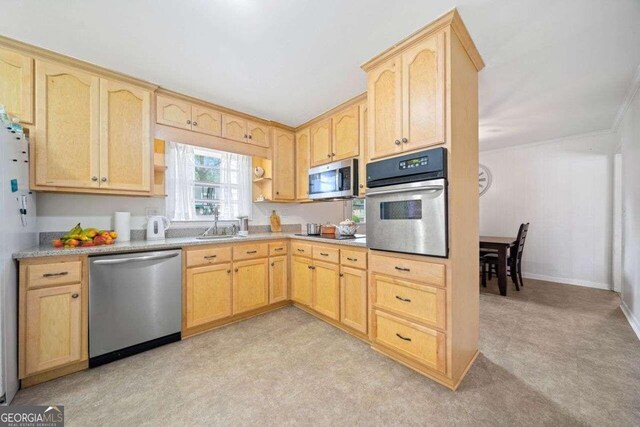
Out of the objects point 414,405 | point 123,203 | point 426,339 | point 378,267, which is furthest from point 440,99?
point 123,203

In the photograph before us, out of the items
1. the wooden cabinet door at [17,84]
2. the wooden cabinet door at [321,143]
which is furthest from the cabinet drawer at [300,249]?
the wooden cabinet door at [17,84]

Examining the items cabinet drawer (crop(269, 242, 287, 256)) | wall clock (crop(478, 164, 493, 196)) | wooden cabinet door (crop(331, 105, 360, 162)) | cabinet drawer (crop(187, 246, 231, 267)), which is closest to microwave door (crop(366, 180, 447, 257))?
wooden cabinet door (crop(331, 105, 360, 162))

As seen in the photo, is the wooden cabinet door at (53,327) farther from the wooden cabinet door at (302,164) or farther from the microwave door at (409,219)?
the wooden cabinet door at (302,164)

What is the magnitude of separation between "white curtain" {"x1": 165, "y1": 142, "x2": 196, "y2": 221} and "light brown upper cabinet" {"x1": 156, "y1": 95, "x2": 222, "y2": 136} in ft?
1.07

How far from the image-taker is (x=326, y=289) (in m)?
2.67

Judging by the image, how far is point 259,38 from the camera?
1.87 meters

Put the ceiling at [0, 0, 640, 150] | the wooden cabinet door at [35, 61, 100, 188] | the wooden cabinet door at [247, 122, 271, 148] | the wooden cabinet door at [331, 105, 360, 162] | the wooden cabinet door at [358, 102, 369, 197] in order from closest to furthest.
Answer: the ceiling at [0, 0, 640, 150] < the wooden cabinet door at [35, 61, 100, 188] < the wooden cabinet door at [358, 102, 369, 197] < the wooden cabinet door at [331, 105, 360, 162] < the wooden cabinet door at [247, 122, 271, 148]

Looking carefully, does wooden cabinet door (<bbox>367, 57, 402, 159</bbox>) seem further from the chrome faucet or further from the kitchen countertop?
the chrome faucet

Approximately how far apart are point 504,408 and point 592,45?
2833mm

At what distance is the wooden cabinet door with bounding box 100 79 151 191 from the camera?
227 centimetres

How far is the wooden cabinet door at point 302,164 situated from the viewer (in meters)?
3.52

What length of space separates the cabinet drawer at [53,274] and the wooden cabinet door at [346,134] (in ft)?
8.72

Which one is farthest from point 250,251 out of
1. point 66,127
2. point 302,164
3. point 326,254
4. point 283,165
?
point 66,127

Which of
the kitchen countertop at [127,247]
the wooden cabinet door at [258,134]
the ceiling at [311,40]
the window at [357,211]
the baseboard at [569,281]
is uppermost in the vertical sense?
the ceiling at [311,40]
